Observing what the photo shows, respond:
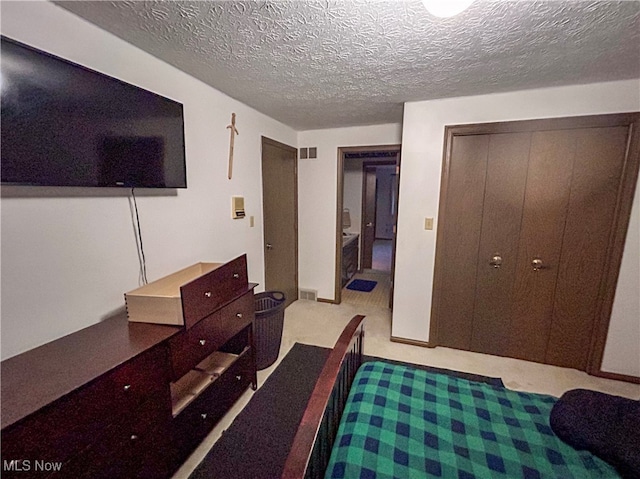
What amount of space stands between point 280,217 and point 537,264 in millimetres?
2679

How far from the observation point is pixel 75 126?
1246 millimetres

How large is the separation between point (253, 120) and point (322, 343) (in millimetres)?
2348

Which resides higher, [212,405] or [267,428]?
[212,405]

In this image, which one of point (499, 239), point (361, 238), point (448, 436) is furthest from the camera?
point (361, 238)

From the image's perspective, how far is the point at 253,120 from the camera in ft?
9.22

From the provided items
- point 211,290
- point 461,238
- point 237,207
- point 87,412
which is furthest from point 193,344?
point 461,238

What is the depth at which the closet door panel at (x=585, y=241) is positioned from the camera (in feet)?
7.18

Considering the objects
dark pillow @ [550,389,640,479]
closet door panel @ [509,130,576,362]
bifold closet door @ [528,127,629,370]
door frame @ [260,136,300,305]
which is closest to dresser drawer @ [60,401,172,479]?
dark pillow @ [550,389,640,479]

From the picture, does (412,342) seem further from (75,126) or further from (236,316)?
(75,126)

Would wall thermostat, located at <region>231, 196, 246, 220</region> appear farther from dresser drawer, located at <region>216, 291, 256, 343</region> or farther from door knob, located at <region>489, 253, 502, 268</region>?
door knob, located at <region>489, 253, 502, 268</region>

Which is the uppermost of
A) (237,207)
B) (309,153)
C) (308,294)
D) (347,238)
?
(309,153)

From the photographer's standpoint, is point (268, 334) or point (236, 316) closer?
point (236, 316)

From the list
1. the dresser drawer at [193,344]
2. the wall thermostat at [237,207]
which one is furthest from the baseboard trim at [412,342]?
the wall thermostat at [237,207]

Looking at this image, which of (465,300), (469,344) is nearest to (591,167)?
(465,300)
